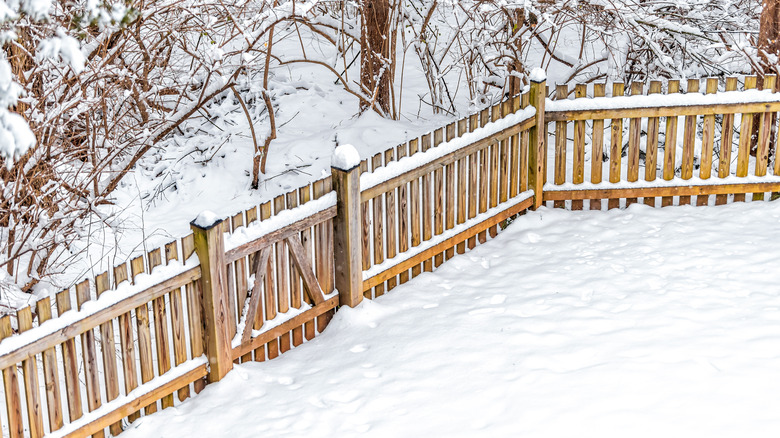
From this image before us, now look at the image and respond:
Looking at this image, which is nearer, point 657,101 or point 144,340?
point 144,340

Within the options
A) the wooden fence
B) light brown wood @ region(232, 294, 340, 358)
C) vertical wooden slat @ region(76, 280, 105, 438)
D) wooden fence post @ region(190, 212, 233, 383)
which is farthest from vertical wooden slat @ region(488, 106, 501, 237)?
vertical wooden slat @ region(76, 280, 105, 438)

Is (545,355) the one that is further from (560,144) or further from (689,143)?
(689,143)

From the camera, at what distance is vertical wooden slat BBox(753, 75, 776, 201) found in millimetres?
7477

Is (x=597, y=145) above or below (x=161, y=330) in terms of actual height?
above

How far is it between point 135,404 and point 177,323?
1.68ft

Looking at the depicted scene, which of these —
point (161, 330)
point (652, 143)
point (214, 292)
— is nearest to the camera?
point (161, 330)

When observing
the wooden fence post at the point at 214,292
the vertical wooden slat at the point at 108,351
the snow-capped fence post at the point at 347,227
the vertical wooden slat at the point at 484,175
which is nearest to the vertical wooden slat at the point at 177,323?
the wooden fence post at the point at 214,292

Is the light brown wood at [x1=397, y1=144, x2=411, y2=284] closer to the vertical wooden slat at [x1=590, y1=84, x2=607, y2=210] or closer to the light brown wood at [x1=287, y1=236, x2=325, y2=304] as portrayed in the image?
the light brown wood at [x1=287, y1=236, x2=325, y2=304]

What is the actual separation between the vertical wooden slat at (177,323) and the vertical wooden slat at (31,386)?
2.90 feet

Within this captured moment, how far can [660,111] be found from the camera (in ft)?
24.3

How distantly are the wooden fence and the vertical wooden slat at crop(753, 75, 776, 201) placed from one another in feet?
0.04

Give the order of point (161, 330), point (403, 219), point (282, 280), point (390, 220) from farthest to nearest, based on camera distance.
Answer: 1. point (403, 219)
2. point (390, 220)
3. point (282, 280)
4. point (161, 330)

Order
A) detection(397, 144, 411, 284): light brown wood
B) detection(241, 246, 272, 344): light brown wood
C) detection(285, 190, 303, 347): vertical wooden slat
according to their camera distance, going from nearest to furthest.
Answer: detection(241, 246, 272, 344): light brown wood
detection(285, 190, 303, 347): vertical wooden slat
detection(397, 144, 411, 284): light brown wood

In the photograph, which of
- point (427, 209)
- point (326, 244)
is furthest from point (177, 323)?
point (427, 209)
